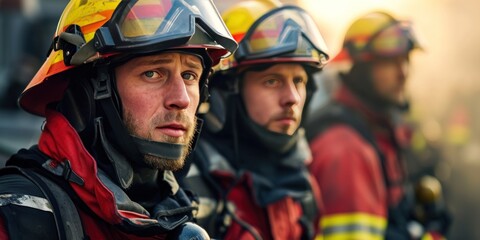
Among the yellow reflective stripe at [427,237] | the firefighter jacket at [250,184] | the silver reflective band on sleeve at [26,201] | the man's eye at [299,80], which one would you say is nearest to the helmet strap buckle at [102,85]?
the silver reflective band on sleeve at [26,201]

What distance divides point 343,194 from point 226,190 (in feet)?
5.12

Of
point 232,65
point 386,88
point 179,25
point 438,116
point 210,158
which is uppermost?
point 179,25

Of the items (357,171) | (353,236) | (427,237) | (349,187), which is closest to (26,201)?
(353,236)

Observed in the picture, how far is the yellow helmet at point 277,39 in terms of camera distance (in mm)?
4977

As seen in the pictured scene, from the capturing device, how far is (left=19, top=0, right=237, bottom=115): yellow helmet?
3641 millimetres

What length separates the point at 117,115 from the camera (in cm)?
373

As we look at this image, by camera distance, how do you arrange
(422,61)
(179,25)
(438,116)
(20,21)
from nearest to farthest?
(179,25) → (438,116) → (422,61) → (20,21)

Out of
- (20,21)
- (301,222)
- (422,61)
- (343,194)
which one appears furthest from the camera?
(20,21)

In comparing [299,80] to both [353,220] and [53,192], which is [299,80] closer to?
[353,220]

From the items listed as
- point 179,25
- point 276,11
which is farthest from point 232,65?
point 179,25

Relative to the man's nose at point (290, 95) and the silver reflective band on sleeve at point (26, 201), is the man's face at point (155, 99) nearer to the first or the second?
the silver reflective band on sleeve at point (26, 201)

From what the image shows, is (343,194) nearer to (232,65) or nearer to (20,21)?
(232,65)

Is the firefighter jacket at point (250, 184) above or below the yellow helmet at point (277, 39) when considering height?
below

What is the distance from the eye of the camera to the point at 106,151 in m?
3.73
